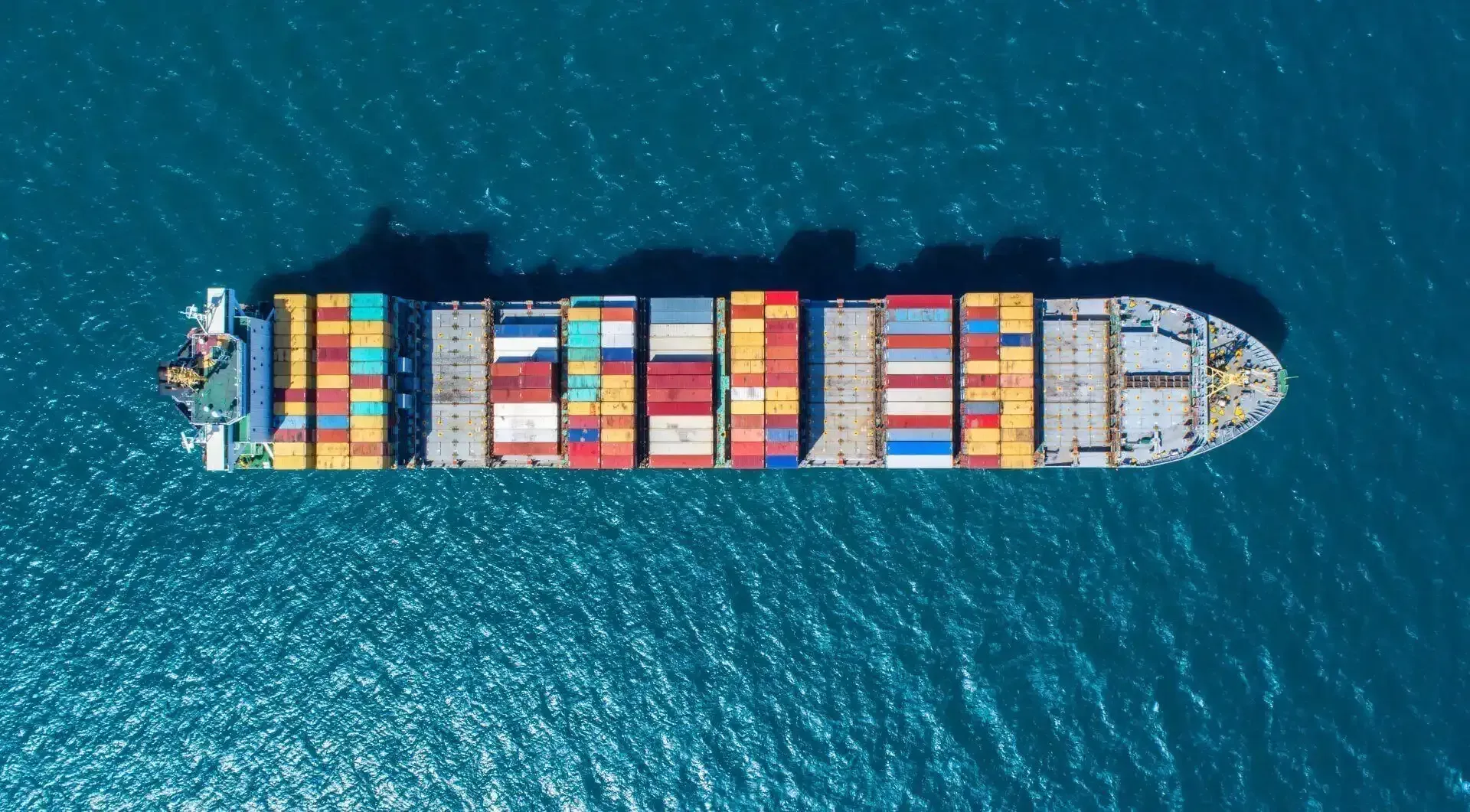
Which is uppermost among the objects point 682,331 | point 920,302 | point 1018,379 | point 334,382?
point 920,302

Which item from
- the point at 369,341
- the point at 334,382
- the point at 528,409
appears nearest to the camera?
the point at 369,341

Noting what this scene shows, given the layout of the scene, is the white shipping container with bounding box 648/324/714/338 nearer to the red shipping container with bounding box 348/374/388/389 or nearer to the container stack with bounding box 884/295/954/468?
the container stack with bounding box 884/295/954/468

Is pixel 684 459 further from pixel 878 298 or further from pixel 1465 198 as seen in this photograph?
pixel 1465 198

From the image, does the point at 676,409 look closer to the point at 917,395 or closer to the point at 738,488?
the point at 738,488

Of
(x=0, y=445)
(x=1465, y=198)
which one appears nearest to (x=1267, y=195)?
(x=1465, y=198)

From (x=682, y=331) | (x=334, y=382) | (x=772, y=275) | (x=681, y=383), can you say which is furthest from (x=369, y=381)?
(x=772, y=275)

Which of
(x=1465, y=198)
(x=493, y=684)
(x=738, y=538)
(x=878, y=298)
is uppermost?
(x=1465, y=198)
